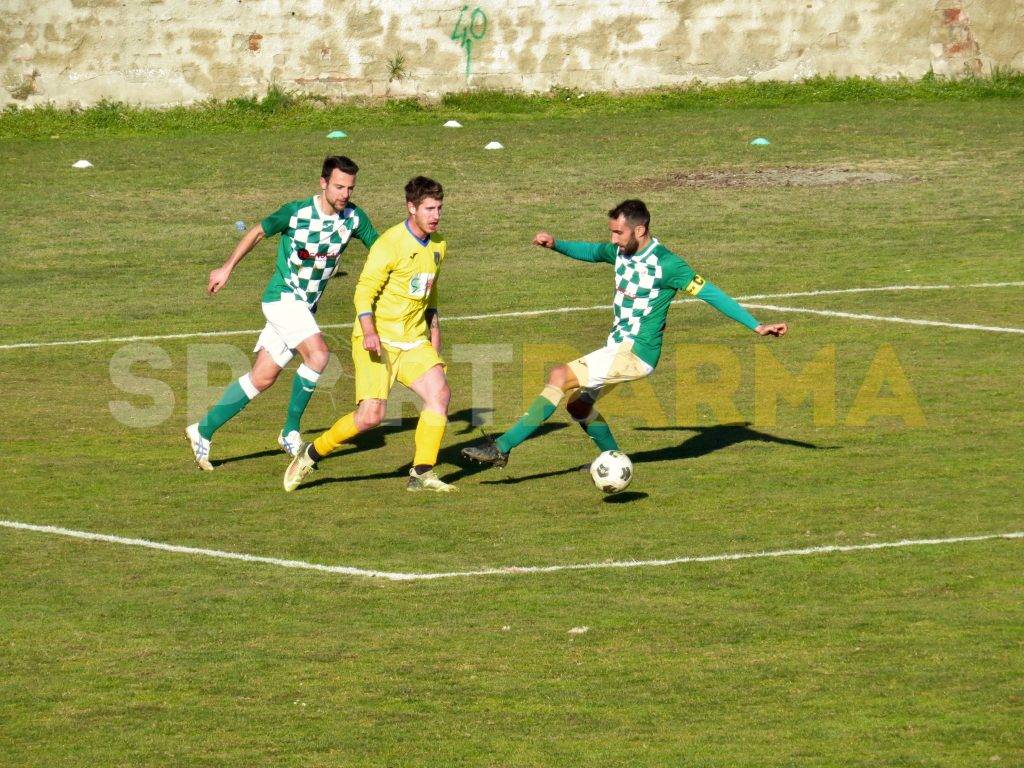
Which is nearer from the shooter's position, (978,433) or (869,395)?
(978,433)

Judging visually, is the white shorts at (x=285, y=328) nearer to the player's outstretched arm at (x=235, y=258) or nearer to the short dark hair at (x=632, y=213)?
the player's outstretched arm at (x=235, y=258)

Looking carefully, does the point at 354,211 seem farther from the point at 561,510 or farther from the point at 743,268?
the point at 743,268

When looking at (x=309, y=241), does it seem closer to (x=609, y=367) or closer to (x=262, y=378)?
(x=262, y=378)

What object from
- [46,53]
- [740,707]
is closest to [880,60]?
[46,53]

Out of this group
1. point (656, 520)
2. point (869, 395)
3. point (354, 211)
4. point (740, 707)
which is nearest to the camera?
point (740, 707)

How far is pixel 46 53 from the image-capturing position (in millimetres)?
30344

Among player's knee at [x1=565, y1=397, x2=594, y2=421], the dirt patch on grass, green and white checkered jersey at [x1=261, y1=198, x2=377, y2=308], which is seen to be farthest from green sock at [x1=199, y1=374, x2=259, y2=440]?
the dirt patch on grass

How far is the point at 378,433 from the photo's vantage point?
1477 cm

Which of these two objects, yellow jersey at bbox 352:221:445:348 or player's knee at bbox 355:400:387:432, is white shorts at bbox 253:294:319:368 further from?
player's knee at bbox 355:400:387:432

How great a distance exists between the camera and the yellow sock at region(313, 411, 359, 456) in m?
12.6

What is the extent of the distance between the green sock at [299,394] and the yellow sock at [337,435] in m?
0.88

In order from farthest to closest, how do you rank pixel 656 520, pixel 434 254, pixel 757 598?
1. pixel 434 254
2. pixel 656 520
3. pixel 757 598

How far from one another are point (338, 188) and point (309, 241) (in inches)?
20.4

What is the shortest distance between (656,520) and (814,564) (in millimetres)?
1470
